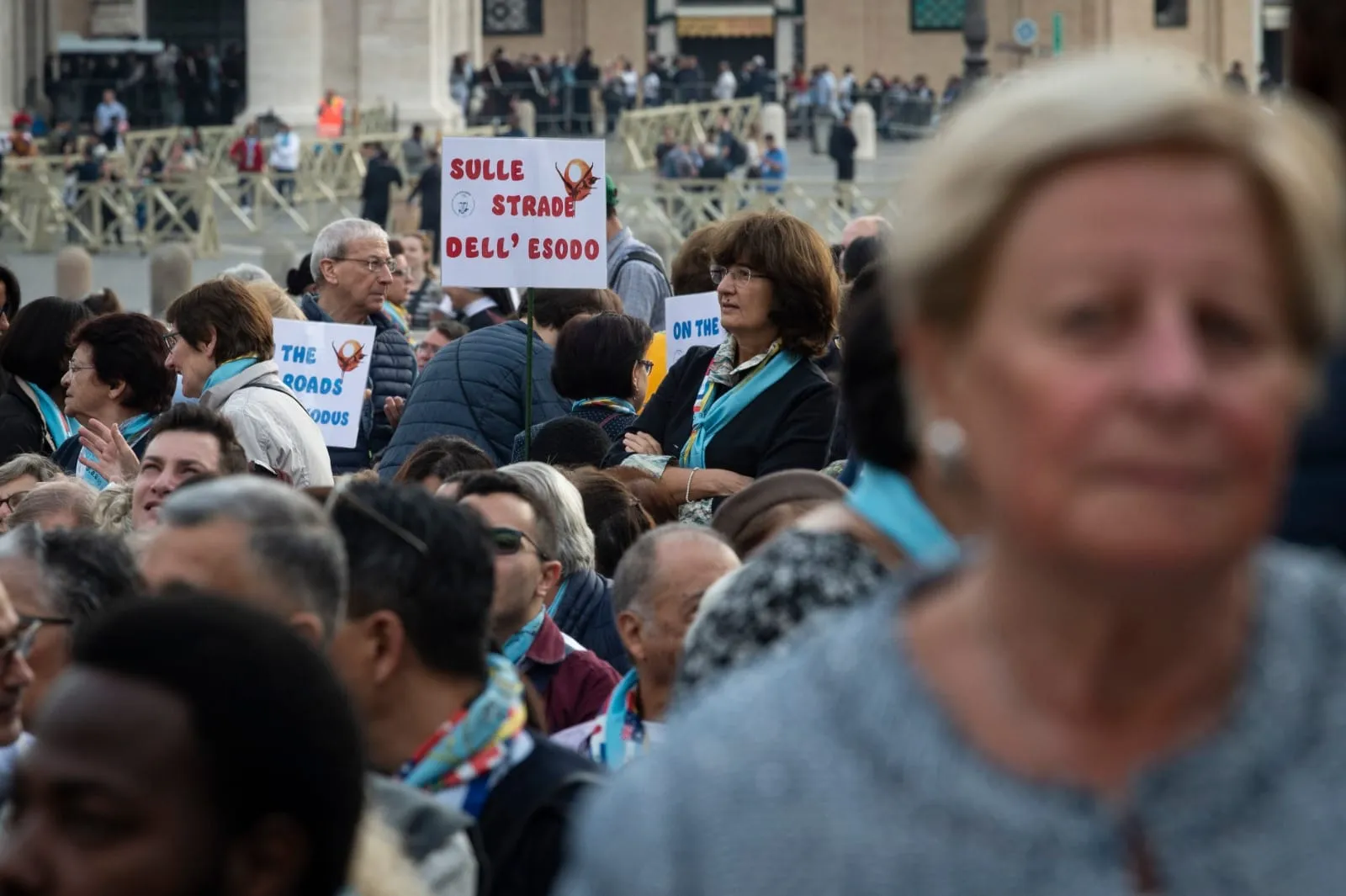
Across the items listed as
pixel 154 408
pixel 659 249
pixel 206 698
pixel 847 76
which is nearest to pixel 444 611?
pixel 206 698

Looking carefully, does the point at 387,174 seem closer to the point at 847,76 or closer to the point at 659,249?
the point at 659,249

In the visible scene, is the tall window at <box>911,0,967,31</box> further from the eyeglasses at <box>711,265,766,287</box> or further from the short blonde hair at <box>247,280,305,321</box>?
the eyeglasses at <box>711,265,766,287</box>

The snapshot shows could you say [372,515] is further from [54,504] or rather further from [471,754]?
[54,504]

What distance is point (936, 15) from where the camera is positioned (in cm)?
5988

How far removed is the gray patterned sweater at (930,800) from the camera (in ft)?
4.40

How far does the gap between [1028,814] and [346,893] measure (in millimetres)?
938

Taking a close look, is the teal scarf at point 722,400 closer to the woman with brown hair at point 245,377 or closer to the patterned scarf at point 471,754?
the woman with brown hair at point 245,377

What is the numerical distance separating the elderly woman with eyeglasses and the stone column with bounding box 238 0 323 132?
109ft

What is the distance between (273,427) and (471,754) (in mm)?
3514

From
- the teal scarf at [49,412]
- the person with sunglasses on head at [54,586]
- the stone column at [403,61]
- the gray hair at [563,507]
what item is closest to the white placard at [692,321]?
the teal scarf at [49,412]

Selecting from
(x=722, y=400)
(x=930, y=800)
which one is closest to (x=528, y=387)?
(x=722, y=400)

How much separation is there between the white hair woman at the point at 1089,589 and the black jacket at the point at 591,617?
11.0 feet

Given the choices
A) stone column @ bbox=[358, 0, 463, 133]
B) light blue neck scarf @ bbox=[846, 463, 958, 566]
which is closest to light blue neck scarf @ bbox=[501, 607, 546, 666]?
light blue neck scarf @ bbox=[846, 463, 958, 566]

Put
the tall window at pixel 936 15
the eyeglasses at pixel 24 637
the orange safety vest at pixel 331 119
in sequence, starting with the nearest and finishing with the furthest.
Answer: the eyeglasses at pixel 24 637, the orange safety vest at pixel 331 119, the tall window at pixel 936 15
